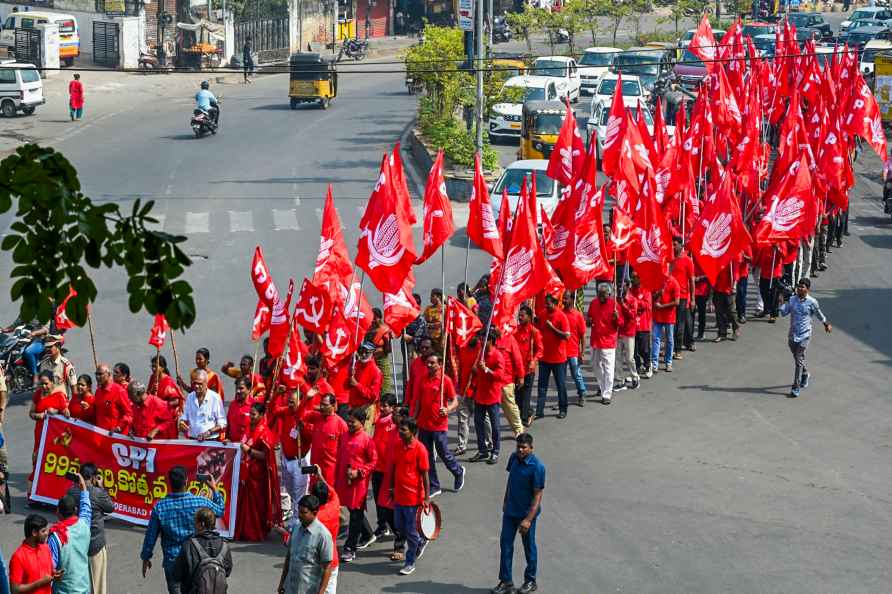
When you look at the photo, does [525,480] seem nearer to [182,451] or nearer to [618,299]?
[182,451]

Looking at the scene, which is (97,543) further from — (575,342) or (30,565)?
(575,342)

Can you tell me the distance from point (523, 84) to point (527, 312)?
2533 centimetres

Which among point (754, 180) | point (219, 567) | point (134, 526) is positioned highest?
point (754, 180)

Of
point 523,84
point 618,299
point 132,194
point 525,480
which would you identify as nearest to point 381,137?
point 523,84

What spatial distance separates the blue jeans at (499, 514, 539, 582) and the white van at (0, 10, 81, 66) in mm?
40892

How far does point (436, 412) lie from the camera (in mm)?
13922

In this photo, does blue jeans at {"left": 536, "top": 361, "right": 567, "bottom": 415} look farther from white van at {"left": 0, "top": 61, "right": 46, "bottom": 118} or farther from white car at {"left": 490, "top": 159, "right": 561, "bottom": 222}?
white van at {"left": 0, "top": 61, "right": 46, "bottom": 118}

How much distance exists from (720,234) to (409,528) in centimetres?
824

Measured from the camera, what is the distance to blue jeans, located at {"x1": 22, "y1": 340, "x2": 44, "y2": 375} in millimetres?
17422

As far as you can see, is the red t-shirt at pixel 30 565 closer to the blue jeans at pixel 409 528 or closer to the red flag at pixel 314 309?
the blue jeans at pixel 409 528

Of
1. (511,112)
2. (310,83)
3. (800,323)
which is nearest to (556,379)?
(800,323)

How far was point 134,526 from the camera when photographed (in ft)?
43.8

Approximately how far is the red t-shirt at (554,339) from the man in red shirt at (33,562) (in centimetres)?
753

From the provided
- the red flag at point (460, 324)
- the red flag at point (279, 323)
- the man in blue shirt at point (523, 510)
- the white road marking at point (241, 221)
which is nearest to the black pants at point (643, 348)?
the red flag at point (460, 324)
